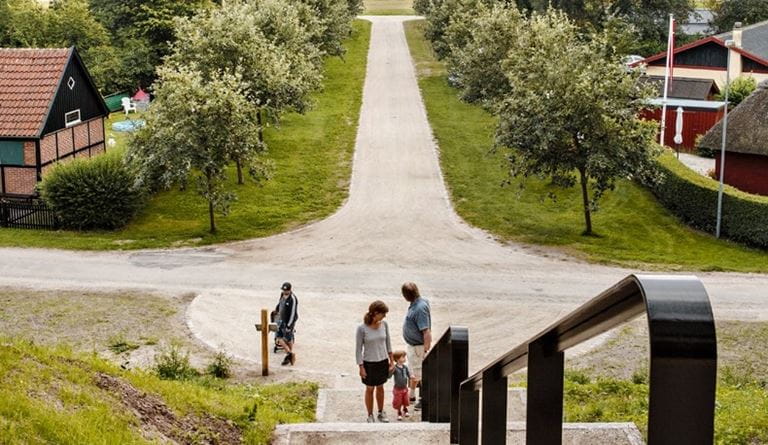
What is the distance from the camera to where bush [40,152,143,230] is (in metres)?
28.6

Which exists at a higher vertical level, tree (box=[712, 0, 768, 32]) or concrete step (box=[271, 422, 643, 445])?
tree (box=[712, 0, 768, 32])

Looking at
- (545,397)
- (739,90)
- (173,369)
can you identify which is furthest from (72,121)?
(545,397)

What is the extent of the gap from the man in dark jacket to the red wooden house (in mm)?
15772

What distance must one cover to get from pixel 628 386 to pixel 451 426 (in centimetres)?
572

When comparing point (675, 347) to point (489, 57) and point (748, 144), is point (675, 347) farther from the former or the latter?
point (489, 57)

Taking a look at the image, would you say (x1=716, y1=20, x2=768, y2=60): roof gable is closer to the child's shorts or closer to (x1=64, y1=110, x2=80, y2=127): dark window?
(x1=64, y1=110, x2=80, y2=127): dark window

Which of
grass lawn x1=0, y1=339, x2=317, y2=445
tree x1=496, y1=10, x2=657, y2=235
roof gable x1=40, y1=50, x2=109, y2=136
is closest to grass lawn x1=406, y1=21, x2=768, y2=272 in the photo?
tree x1=496, y1=10, x2=657, y2=235

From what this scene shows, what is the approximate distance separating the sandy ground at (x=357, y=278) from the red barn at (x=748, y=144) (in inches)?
398

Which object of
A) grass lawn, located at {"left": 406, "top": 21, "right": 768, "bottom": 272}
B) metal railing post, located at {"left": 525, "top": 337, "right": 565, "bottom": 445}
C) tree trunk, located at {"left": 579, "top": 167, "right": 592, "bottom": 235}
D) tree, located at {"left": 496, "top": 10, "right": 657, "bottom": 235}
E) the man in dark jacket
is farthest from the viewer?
tree trunk, located at {"left": 579, "top": 167, "right": 592, "bottom": 235}

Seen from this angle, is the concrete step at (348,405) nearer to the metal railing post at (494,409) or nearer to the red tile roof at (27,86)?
the metal railing post at (494,409)

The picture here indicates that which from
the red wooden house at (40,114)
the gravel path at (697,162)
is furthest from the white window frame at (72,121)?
the gravel path at (697,162)

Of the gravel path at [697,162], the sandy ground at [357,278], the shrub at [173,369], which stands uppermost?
the gravel path at [697,162]

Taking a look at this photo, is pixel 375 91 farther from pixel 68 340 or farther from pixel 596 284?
pixel 68 340

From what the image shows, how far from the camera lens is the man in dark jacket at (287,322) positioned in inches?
685
